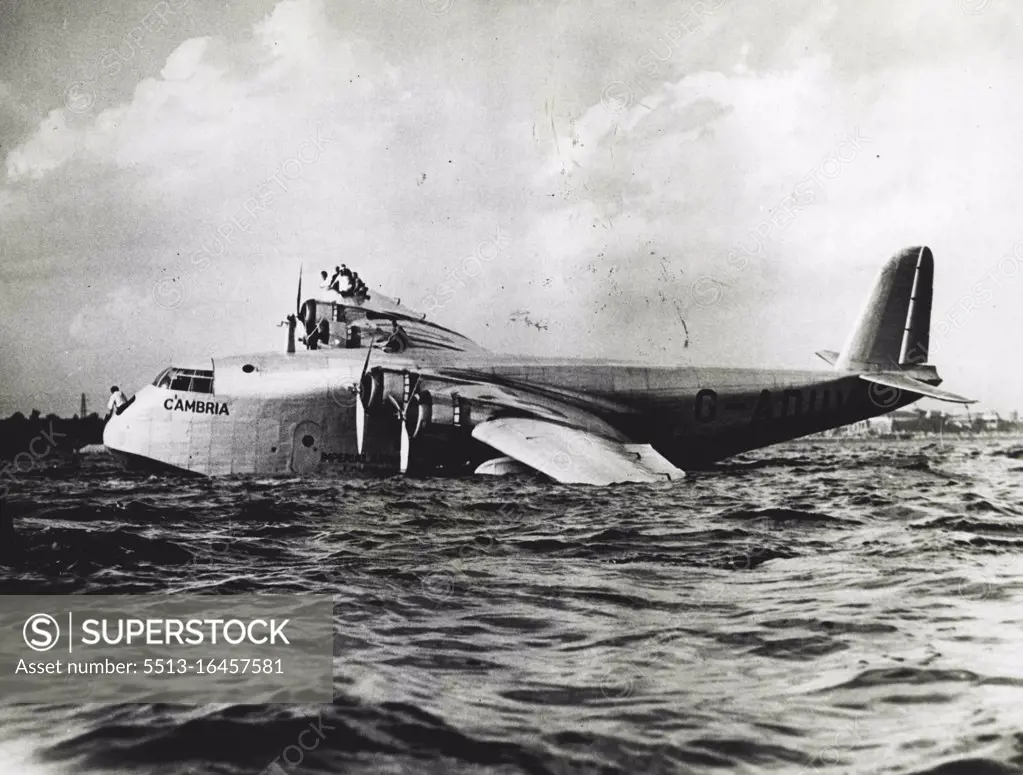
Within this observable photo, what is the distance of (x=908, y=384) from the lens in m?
13.7

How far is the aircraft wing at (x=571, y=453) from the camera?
32.2ft

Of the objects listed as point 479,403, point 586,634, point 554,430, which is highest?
point 479,403

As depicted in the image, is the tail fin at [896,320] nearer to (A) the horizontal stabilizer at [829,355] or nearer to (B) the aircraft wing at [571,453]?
(A) the horizontal stabilizer at [829,355]

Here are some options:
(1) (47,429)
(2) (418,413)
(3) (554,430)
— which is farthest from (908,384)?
(1) (47,429)

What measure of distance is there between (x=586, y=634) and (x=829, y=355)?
1277cm

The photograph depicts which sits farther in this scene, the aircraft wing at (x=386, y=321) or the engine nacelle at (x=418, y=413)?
the aircraft wing at (x=386, y=321)

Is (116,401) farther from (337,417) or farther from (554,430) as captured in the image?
(554,430)

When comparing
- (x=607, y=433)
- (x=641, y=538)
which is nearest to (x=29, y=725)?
(x=641, y=538)

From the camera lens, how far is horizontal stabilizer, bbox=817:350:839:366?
589 inches

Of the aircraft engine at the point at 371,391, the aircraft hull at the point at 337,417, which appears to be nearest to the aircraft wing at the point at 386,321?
the aircraft hull at the point at 337,417

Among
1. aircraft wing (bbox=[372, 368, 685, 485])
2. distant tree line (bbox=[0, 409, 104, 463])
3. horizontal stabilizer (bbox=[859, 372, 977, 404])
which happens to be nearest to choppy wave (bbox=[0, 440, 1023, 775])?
aircraft wing (bbox=[372, 368, 685, 485])

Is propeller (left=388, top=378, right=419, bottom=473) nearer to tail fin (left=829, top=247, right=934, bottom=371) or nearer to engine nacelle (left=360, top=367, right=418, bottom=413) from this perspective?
engine nacelle (left=360, top=367, right=418, bottom=413)

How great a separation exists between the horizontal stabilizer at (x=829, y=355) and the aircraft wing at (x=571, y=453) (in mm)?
5863

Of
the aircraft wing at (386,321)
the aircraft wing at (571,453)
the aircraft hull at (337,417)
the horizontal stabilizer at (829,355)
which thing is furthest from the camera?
the horizontal stabilizer at (829,355)
